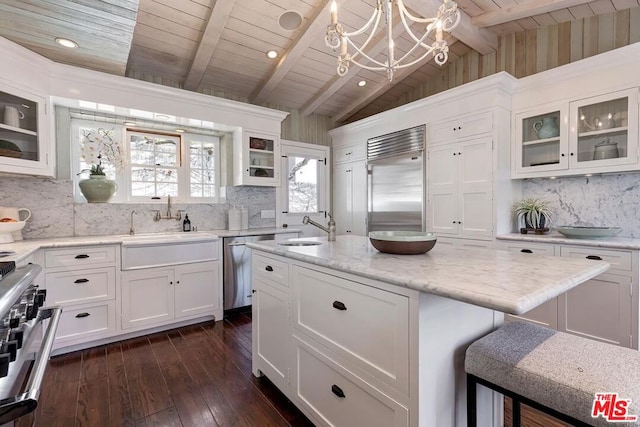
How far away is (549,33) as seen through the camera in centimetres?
319

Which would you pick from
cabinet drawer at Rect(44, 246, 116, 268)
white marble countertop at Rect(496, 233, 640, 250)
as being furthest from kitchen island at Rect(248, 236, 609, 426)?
cabinet drawer at Rect(44, 246, 116, 268)

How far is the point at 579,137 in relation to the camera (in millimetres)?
2783

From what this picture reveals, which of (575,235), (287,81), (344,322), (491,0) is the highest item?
(491,0)

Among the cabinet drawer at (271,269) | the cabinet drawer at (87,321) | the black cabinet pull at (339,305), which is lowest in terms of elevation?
the cabinet drawer at (87,321)

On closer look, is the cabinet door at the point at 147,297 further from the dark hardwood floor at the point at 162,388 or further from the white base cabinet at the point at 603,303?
the white base cabinet at the point at 603,303

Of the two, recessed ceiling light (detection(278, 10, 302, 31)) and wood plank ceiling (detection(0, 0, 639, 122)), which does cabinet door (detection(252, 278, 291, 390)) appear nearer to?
wood plank ceiling (detection(0, 0, 639, 122))

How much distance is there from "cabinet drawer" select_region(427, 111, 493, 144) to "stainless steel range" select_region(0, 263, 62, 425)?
3.55 m

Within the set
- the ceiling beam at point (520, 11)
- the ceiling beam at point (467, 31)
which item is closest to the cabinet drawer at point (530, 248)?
the ceiling beam at point (520, 11)

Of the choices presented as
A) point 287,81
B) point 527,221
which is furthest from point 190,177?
point 527,221

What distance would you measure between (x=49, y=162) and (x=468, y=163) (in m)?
3.86

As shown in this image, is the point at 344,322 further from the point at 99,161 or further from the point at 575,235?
the point at 99,161

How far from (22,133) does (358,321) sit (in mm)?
2849

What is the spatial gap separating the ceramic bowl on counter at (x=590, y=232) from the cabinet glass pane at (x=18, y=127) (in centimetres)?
448

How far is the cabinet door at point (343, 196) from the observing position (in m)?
4.76
